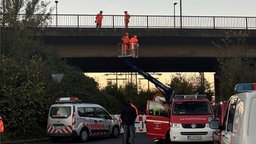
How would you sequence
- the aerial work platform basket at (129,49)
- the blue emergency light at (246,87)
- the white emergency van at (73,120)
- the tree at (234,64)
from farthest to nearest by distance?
the tree at (234,64), the aerial work platform basket at (129,49), the white emergency van at (73,120), the blue emergency light at (246,87)

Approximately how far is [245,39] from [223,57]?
3.92m

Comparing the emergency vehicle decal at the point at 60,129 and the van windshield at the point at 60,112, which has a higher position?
the van windshield at the point at 60,112

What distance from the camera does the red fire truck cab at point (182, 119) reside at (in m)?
17.3

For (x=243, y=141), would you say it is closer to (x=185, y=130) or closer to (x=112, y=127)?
(x=185, y=130)

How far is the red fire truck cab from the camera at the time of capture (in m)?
17.3

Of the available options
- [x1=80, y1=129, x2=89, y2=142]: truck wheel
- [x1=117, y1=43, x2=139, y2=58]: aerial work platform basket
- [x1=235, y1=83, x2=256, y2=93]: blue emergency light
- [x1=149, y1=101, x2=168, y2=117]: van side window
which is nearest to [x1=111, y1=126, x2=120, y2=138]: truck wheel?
[x1=80, y1=129, x2=89, y2=142]: truck wheel

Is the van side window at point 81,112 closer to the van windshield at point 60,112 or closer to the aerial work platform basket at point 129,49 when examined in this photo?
the van windshield at point 60,112

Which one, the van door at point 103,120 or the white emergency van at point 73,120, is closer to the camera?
the white emergency van at point 73,120

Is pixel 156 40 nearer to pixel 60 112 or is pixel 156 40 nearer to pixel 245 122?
pixel 60 112

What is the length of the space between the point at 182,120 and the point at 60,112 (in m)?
7.53

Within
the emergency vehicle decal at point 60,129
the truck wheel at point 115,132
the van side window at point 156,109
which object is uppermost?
the van side window at point 156,109

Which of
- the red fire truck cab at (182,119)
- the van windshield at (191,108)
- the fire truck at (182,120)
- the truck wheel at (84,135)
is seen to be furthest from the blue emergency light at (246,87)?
the truck wheel at (84,135)

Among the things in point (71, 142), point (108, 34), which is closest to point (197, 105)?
point (71, 142)

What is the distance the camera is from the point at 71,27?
38.6m
